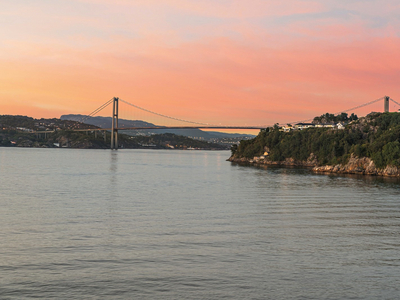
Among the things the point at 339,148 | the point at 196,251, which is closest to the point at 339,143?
the point at 339,148

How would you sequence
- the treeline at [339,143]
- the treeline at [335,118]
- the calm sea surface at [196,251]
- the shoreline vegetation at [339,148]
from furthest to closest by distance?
the treeline at [335,118]
the treeline at [339,143]
the shoreline vegetation at [339,148]
the calm sea surface at [196,251]

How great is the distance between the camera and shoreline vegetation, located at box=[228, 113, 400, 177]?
73438 millimetres

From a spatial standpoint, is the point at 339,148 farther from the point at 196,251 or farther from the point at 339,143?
the point at 196,251

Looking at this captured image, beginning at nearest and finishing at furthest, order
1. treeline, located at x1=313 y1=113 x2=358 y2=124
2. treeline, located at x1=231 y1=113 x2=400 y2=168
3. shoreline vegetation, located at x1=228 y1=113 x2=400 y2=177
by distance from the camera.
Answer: shoreline vegetation, located at x1=228 y1=113 x2=400 y2=177
treeline, located at x1=231 y1=113 x2=400 y2=168
treeline, located at x1=313 y1=113 x2=358 y2=124

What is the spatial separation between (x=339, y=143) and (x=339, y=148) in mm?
2741

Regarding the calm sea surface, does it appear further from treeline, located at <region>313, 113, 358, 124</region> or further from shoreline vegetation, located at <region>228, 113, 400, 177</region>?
treeline, located at <region>313, 113, 358, 124</region>

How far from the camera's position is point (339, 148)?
91.2m

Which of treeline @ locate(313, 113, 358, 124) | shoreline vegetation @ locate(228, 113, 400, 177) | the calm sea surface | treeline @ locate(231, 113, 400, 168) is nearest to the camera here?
the calm sea surface

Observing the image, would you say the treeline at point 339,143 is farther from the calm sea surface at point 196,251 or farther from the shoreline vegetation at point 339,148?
the calm sea surface at point 196,251

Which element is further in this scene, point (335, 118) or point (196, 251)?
point (335, 118)

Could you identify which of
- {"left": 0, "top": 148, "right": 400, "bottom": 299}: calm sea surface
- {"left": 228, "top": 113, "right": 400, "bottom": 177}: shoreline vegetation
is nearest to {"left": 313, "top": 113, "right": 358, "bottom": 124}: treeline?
{"left": 228, "top": 113, "right": 400, "bottom": 177}: shoreline vegetation

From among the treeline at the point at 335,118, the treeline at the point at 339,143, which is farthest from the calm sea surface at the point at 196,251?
the treeline at the point at 335,118

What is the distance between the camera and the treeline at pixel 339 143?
75406 mm

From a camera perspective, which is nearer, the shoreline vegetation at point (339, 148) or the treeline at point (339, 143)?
the shoreline vegetation at point (339, 148)
